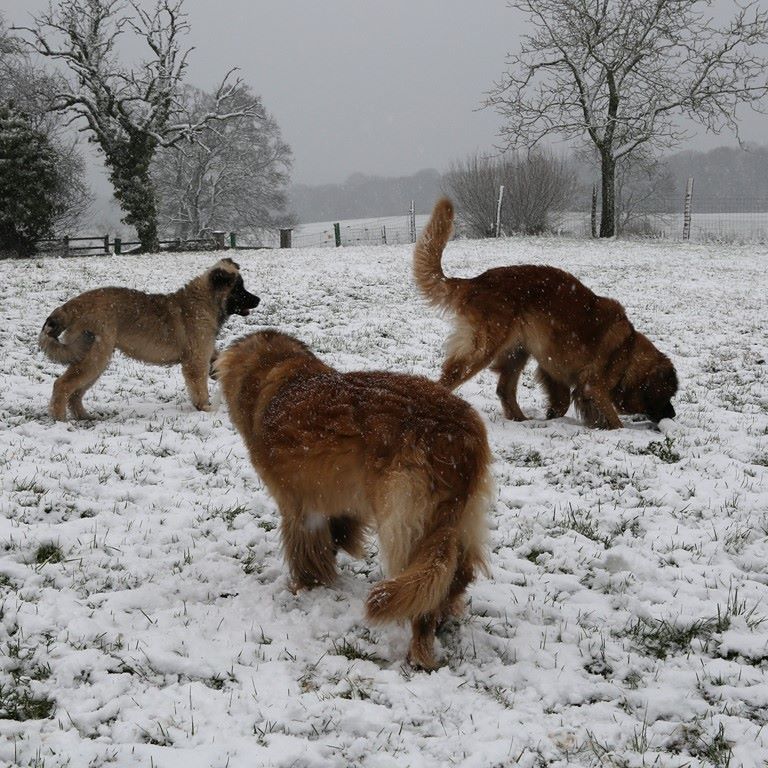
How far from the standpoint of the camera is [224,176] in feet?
134

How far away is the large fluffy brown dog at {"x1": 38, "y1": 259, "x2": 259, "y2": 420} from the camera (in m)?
5.74

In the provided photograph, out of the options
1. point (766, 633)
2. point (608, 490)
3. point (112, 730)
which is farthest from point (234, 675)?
point (608, 490)

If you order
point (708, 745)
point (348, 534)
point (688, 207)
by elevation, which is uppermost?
point (688, 207)

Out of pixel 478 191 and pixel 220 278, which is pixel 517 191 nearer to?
pixel 478 191

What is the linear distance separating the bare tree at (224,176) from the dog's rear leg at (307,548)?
37.9 metres

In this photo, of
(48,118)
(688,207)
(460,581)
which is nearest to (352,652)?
(460,581)

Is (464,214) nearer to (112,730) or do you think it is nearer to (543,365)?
(543,365)

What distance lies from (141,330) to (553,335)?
13.2ft

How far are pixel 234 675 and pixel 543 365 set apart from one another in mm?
4210

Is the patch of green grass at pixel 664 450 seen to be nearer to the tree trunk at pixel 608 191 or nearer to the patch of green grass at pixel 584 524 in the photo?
the patch of green grass at pixel 584 524

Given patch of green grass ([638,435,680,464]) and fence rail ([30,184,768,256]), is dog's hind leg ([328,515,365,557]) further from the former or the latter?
fence rail ([30,184,768,256])

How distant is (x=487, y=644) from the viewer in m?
2.74

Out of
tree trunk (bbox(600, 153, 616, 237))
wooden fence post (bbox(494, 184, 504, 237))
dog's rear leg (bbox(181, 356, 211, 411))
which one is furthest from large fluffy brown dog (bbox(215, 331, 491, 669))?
wooden fence post (bbox(494, 184, 504, 237))

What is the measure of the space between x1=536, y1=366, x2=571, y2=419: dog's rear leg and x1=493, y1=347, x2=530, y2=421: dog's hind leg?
0.69 feet
